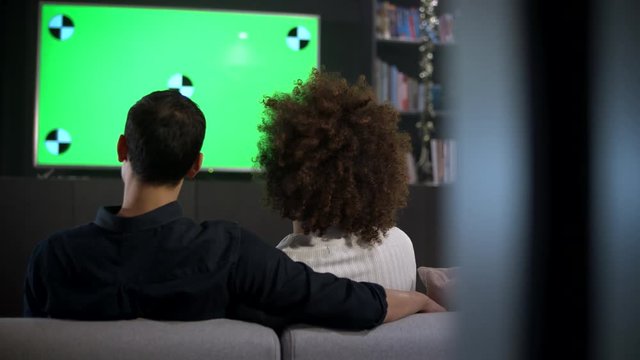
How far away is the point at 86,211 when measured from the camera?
12.0 feet

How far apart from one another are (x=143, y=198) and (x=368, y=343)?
0.46m

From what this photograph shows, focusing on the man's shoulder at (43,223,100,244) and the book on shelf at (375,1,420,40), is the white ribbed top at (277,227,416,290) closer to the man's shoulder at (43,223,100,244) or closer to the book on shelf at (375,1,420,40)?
the man's shoulder at (43,223,100,244)

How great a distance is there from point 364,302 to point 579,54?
0.82 metres

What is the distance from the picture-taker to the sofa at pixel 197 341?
88 cm

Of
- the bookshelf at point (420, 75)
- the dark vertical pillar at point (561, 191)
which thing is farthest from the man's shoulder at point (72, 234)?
the bookshelf at point (420, 75)

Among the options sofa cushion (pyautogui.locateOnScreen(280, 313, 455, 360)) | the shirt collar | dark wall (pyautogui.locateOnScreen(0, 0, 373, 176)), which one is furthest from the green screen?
sofa cushion (pyautogui.locateOnScreen(280, 313, 455, 360))

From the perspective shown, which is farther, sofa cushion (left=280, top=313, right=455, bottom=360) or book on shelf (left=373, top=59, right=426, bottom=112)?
book on shelf (left=373, top=59, right=426, bottom=112)

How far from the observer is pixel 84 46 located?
4.11 m

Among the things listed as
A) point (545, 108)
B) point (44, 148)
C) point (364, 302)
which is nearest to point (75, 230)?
point (364, 302)

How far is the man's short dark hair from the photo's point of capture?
1.16 meters

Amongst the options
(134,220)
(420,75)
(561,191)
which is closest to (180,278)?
(134,220)

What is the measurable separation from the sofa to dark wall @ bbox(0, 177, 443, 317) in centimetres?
246

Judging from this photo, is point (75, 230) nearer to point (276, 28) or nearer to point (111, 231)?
point (111, 231)

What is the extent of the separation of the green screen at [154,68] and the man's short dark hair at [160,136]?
9.55 feet
